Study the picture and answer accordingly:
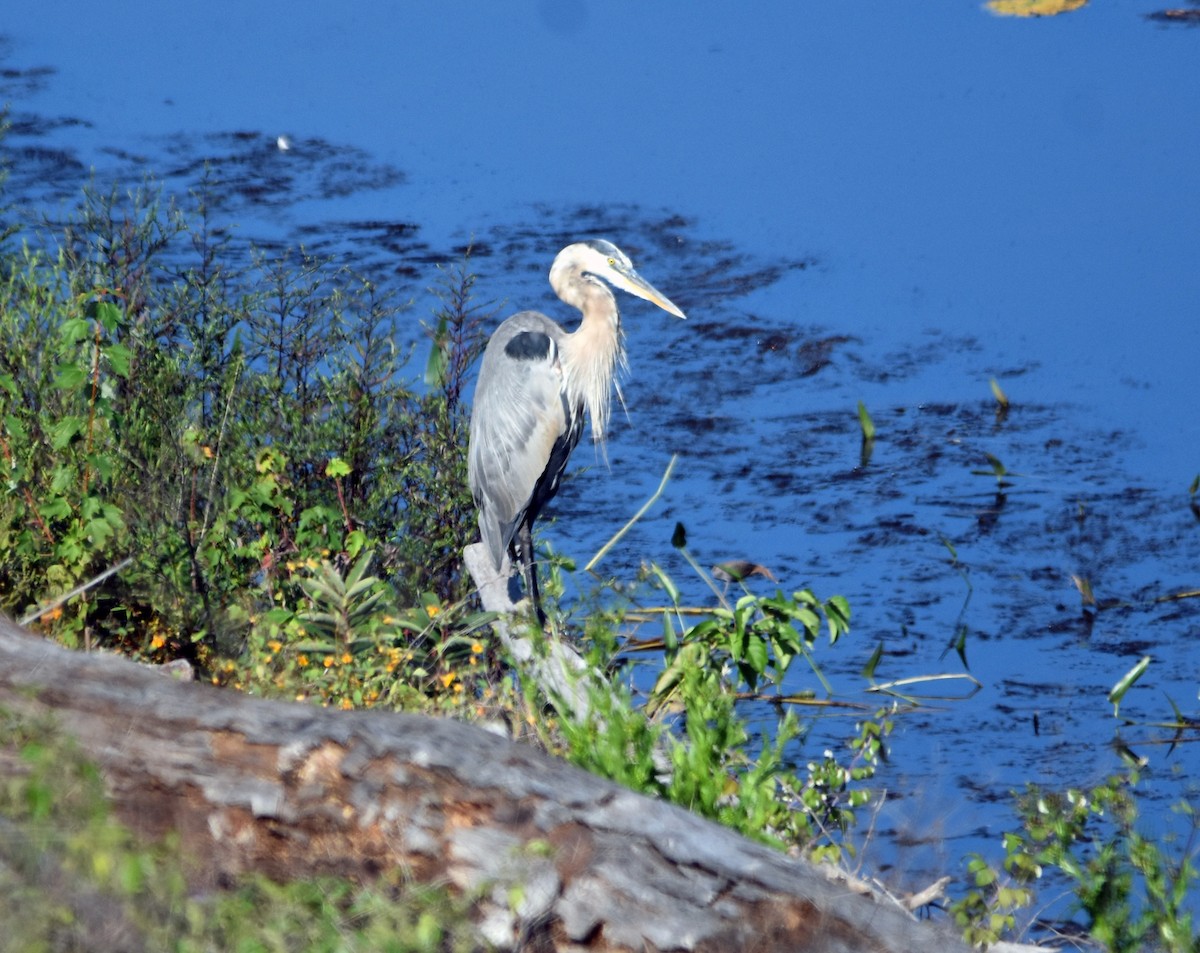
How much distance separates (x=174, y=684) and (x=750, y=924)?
102 cm

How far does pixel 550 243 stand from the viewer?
808 cm

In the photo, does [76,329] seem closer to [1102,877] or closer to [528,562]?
[528,562]

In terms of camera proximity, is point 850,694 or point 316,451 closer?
point 316,451

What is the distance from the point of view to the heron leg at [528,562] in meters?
4.43

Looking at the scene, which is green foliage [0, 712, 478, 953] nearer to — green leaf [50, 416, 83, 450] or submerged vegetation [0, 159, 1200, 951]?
submerged vegetation [0, 159, 1200, 951]

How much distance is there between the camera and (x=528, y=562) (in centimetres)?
466

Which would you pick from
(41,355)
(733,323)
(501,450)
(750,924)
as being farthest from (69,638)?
(733,323)

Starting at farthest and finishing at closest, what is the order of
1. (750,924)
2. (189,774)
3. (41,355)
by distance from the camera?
1. (41,355)
2. (189,774)
3. (750,924)

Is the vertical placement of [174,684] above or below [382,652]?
above

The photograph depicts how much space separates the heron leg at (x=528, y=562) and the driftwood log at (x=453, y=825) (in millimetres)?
2088

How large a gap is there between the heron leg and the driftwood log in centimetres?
209

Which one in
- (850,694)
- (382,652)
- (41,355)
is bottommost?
(850,694)

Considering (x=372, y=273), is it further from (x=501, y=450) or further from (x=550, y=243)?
(x=501, y=450)

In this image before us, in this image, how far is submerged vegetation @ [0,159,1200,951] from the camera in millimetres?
2875
